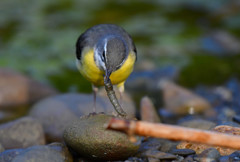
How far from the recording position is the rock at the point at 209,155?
18.1ft

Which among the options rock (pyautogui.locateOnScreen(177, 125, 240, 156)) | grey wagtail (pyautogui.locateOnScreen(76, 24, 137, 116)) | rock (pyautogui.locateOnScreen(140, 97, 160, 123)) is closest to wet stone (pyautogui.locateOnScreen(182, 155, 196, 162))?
rock (pyautogui.locateOnScreen(177, 125, 240, 156))

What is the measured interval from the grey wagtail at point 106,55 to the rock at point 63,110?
1.53 meters

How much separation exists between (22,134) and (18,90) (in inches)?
141

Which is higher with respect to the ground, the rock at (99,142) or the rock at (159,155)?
the rock at (99,142)

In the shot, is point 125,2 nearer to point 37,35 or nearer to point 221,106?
point 37,35

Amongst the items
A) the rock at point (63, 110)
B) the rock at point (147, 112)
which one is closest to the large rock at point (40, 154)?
the rock at point (63, 110)

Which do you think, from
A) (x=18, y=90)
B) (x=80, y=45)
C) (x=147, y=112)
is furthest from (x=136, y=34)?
(x=80, y=45)

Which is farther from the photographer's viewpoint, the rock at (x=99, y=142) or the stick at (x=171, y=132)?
the rock at (x=99, y=142)

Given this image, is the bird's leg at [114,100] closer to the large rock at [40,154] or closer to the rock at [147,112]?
the large rock at [40,154]

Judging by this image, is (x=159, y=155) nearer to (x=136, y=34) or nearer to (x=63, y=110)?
(x=63, y=110)

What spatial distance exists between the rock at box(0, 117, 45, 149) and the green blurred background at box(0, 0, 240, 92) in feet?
13.8

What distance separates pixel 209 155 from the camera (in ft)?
18.2

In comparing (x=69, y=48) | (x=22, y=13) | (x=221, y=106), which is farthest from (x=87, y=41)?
(x=22, y=13)

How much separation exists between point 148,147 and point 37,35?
35.3 feet
